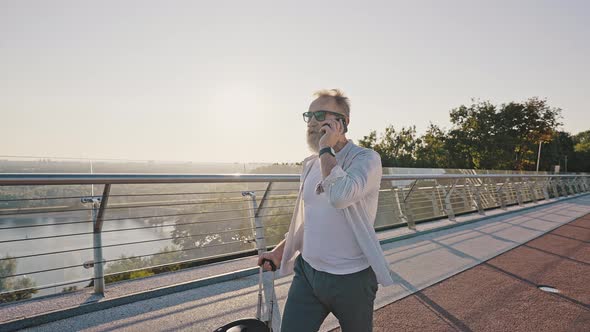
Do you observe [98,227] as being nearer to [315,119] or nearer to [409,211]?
[315,119]

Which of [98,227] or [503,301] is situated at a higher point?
[98,227]

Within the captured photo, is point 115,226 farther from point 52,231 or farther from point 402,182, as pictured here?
point 402,182

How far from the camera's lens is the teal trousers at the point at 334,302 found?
1.86 meters

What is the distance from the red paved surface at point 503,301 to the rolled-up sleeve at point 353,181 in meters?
1.85

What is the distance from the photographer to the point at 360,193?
72.1 inches

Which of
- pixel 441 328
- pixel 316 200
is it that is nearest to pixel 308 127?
pixel 316 200

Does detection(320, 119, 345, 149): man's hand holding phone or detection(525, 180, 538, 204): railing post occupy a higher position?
detection(320, 119, 345, 149): man's hand holding phone

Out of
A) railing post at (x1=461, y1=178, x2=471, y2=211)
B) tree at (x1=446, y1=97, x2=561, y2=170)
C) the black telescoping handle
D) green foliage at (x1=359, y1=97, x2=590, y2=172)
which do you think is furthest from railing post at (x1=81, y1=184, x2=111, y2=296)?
tree at (x1=446, y1=97, x2=561, y2=170)

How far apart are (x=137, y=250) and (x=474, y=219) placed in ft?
28.1

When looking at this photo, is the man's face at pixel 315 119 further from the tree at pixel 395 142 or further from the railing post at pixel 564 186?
the tree at pixel 395 142

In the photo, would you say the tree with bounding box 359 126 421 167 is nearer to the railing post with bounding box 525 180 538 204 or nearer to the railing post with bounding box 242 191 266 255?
the railing post with bounding box 525 180 538 204

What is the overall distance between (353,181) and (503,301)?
3.18 meters

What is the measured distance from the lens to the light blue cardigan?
1784 millimetres

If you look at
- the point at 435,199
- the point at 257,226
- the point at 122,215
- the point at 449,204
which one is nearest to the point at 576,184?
the point at 449,204
